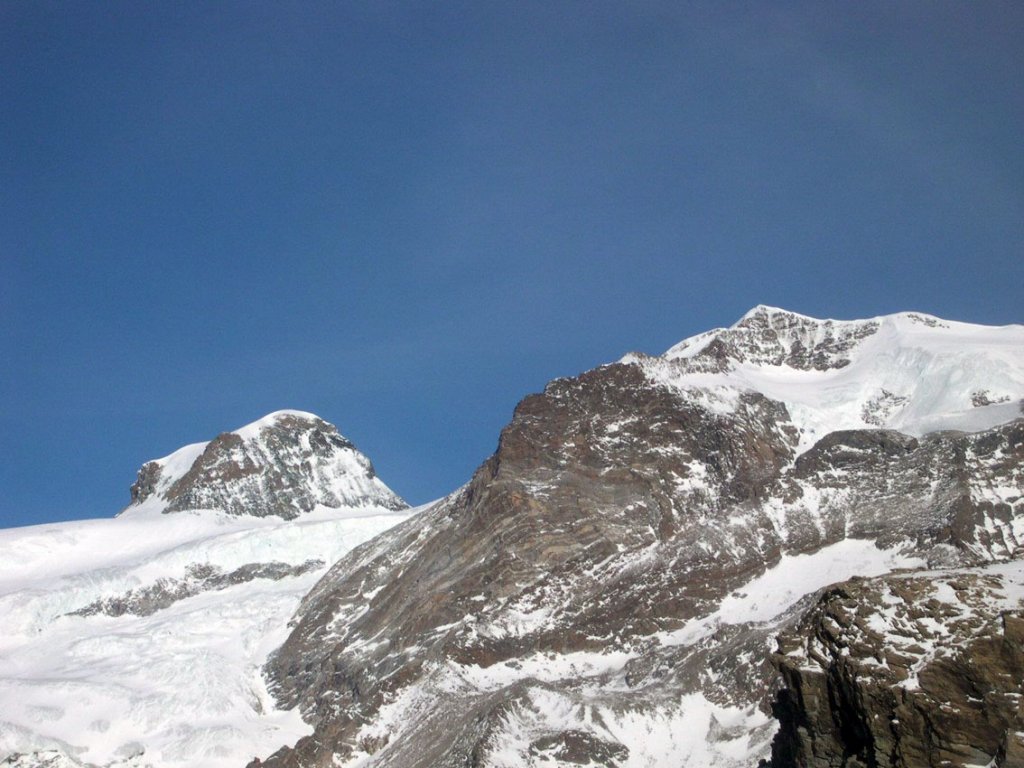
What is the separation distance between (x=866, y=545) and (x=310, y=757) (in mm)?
72499

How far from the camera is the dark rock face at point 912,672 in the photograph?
51062 millimetres

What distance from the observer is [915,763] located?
51.5 m

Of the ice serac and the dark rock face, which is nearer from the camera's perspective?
the dark rock face

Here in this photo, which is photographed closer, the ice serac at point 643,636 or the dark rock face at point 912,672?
the dark rock face at point 912,672

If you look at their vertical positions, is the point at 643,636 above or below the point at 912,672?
above

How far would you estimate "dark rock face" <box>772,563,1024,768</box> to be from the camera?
51062mm

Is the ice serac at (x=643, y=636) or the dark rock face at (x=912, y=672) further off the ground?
the ice serac at (x=643, y=636)

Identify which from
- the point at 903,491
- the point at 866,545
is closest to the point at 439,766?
the point at 866,545

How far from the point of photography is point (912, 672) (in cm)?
5259

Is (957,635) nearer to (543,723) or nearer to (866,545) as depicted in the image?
(543,723)

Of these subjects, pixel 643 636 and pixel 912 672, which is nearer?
pixel 912 672

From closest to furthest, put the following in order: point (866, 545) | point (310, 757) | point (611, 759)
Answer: point (611, 759) → point (310, 757) → point (866, 545)

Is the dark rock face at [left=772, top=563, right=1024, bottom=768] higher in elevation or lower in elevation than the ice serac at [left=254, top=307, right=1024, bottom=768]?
lower

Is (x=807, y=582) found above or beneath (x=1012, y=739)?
above
